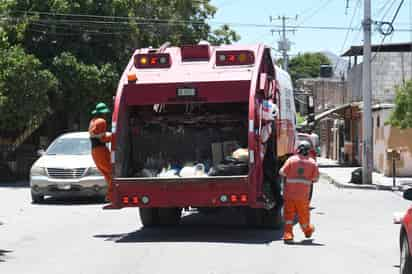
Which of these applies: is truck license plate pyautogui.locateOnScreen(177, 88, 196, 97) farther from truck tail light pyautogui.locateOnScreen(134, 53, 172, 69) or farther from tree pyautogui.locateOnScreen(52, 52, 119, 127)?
tree pyautogui.locateOnScreen(52, 52, 119, 127)

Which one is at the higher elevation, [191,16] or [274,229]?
[191,16]

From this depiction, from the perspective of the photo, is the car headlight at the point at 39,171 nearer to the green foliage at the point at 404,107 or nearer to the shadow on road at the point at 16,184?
the shadow on road at the point at 16,184

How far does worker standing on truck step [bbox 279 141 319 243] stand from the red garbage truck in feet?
1.26

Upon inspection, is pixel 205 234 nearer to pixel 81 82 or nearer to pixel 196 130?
pixel 196 130

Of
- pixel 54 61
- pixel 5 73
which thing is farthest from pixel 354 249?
pixel 54 61

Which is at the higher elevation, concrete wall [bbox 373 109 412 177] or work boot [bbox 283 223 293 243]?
work boot [bbox 283 223 293 243]

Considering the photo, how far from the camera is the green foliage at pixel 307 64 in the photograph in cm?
11162

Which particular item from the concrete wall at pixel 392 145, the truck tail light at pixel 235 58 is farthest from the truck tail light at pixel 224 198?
the concrete wall at pixel 392 145

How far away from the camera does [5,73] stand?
27.1m

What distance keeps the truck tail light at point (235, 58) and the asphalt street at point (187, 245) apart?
2745 millimetres

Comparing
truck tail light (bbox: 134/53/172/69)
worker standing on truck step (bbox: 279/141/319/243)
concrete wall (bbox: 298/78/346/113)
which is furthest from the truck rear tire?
concrete wall (bbox: 298/78/346/113)

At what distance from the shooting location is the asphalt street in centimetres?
1002

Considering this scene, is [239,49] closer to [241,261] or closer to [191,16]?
[241,261]

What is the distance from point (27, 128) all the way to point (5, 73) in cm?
475
